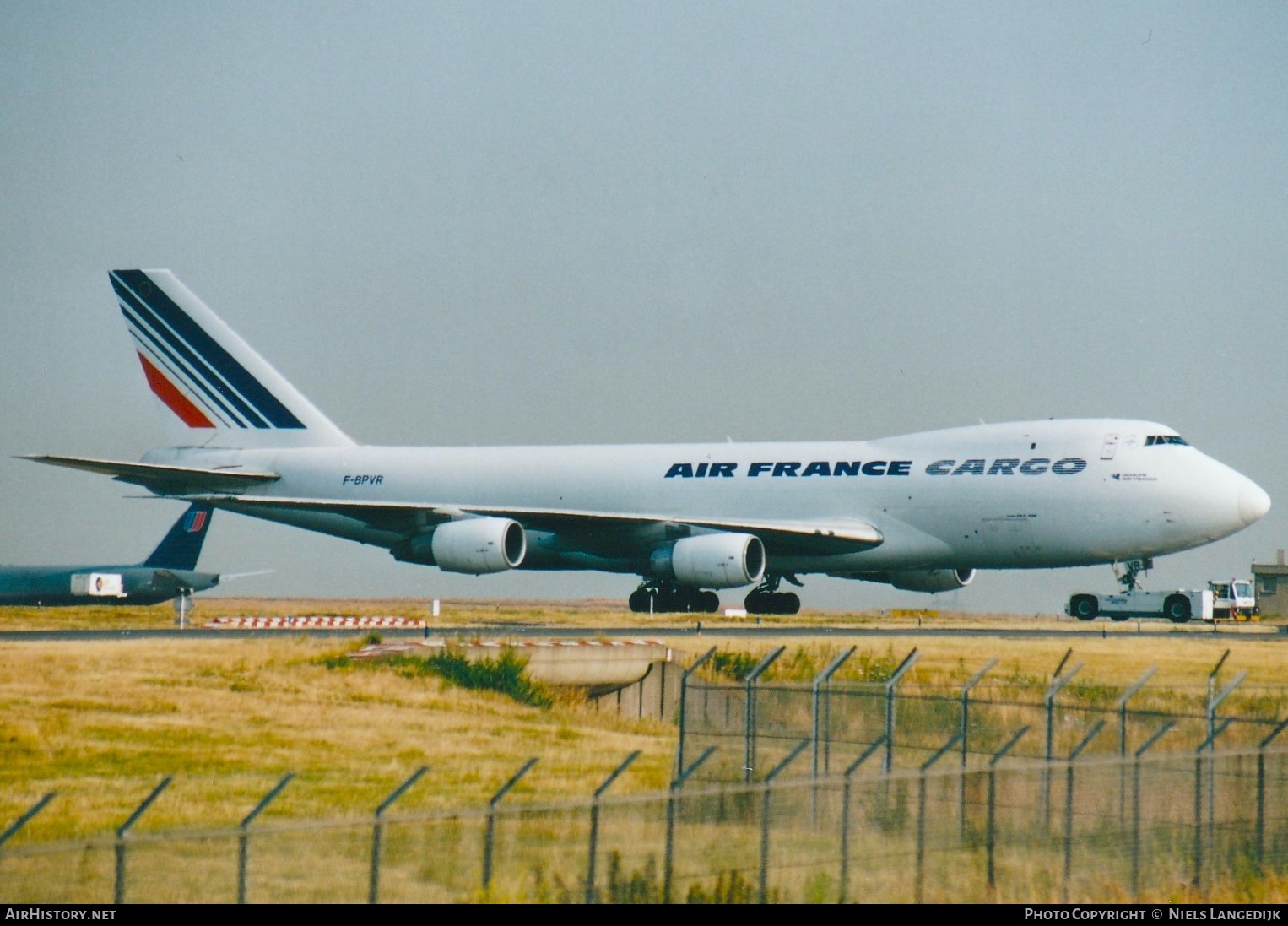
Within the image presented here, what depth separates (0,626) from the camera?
141 ft

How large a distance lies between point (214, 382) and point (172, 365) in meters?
1.85

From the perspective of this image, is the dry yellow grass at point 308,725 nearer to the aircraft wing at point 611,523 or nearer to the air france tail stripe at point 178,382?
the aircraft wing at point 611,523

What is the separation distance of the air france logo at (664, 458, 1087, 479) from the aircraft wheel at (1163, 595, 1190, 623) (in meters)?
11.6

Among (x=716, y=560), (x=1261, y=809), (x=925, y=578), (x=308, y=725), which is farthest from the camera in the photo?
(x=925, y=578)

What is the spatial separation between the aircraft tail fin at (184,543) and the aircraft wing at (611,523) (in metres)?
27.7

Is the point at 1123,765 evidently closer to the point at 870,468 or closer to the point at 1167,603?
the point at 870,468

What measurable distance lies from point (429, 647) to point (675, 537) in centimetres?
1639

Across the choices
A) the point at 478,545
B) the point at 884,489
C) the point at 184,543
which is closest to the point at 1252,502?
the point at 884,489

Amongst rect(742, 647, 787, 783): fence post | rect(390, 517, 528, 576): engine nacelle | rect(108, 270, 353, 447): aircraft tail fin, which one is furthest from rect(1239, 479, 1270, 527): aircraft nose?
rect(108, 270, 353, 447): aircraft tail fin

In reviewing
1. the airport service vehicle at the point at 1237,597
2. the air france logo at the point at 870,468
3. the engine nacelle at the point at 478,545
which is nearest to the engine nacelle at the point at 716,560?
the air france logo at the point at 870,468

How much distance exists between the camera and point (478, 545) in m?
A: 44.9

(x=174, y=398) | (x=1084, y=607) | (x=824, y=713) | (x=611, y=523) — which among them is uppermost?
(x=174, y=398)

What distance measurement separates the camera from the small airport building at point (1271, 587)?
3187 inches

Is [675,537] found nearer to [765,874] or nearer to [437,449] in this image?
[437,449]
